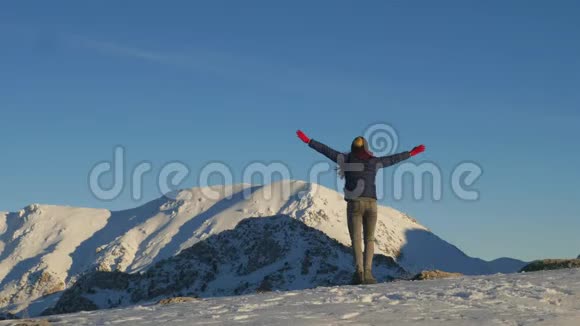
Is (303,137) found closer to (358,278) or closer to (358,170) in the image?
(358,170)

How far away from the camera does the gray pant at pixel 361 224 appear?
15375 mm

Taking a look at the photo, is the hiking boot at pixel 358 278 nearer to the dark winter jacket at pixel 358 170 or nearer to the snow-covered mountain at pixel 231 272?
the dark winter jacket at pixel 358 170

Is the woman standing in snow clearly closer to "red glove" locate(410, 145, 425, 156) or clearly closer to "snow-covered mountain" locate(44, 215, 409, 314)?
"red glove" locate(410, 145, 425, 156)

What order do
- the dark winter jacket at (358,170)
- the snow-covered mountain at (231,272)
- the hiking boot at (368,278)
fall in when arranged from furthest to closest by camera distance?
the snow-covered mountain at (231,272) < the hiking boot at (368,278) < the dark winter jacket at (358,170)

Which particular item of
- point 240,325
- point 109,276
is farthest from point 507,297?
point 109,276

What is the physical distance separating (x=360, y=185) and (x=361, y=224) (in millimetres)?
924

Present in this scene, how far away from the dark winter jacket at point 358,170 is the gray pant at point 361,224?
0.16 meters

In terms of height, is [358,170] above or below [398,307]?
above

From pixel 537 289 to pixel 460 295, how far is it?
1.29 meters

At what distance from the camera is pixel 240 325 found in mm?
9414

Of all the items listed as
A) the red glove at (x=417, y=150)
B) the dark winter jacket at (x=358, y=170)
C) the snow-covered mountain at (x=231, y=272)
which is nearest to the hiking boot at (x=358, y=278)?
the dark winter jacket at (x=358, y=170)

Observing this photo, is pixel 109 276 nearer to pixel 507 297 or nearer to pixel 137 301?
pixel 137 301

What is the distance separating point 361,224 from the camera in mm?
15664

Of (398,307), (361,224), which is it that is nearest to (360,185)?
(361,224)
